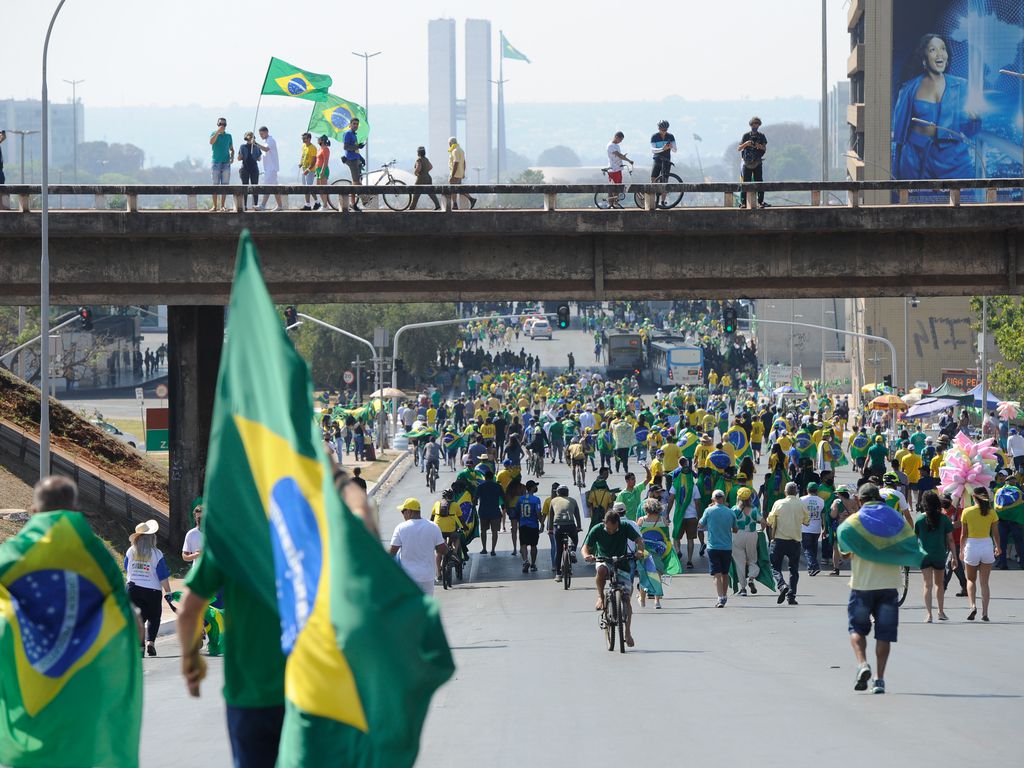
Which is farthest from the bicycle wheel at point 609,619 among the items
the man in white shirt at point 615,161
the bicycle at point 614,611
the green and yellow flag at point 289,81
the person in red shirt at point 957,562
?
the green and yellow flag at point 289,81

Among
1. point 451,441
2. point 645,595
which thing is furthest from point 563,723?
point 451,441

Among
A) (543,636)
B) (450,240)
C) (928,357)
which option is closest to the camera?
(543,636)

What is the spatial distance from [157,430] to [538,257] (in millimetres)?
8846

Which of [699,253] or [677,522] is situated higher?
[699,253]

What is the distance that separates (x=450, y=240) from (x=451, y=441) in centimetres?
1605

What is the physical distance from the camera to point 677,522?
26.1 meters

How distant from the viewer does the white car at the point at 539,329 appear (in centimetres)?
13250

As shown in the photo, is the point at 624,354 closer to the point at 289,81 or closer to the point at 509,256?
the point at 289,81

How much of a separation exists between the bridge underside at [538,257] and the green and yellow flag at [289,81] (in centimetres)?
633

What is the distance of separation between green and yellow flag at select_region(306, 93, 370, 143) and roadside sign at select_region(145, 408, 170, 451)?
6.72 meters

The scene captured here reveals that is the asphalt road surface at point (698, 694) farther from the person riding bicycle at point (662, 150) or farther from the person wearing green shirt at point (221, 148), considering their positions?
the person wearing green shirt at point (221, 148)

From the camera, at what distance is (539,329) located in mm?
132875

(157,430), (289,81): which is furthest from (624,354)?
(157,430)

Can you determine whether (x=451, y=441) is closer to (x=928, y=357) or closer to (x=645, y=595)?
(x=645, y=595)
